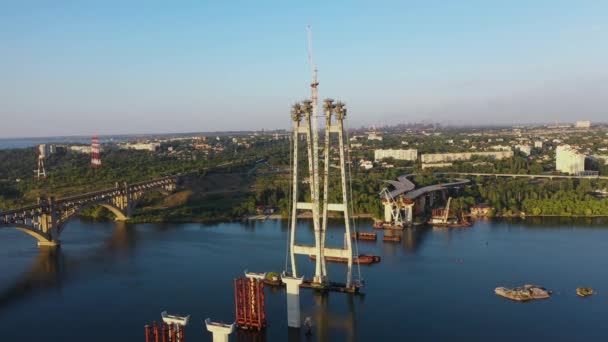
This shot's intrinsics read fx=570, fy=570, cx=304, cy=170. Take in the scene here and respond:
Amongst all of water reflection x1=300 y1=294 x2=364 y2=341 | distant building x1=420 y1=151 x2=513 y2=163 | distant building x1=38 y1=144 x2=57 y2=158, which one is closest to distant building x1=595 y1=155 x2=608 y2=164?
distant building x1=420 y1=151 x2=513 y2=163

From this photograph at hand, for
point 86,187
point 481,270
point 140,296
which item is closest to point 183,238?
point 140,296

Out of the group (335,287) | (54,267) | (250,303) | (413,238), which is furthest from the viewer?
(413,238)

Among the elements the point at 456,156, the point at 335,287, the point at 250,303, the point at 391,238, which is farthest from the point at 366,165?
the point at 250,303

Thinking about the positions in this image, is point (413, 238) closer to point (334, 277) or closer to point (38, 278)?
point (334, 277)

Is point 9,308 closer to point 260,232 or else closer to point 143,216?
point 260,232

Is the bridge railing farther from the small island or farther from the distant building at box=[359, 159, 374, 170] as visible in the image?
the distant building at box=[359, 159, 374, 170]

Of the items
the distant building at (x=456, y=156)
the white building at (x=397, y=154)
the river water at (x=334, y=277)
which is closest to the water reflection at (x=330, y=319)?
the river water at (x=334, y=277)
